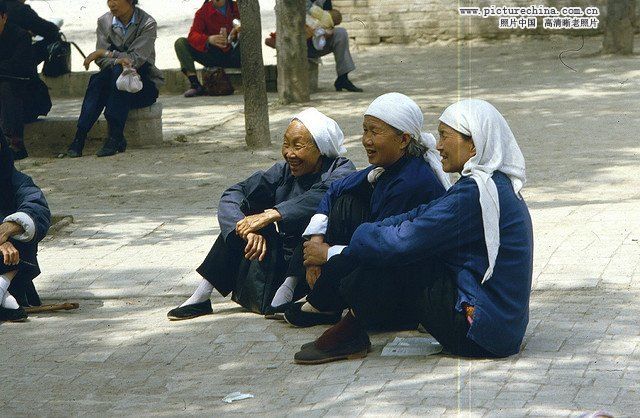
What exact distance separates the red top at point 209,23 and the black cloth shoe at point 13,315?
894cm

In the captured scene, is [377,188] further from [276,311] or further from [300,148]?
[276,311]

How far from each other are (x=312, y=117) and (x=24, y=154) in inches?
254

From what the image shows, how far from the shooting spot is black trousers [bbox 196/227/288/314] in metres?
6.36

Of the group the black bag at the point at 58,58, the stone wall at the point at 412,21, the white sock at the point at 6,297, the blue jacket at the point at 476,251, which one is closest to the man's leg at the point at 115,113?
the black bag at the point at 58,58

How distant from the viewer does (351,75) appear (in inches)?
653

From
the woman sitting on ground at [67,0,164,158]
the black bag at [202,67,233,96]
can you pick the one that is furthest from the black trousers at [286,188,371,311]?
the black bag at [202,67,233,96]

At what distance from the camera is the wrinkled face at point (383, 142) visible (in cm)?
573

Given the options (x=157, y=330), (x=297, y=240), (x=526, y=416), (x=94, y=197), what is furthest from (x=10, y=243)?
(x=94, y=197)

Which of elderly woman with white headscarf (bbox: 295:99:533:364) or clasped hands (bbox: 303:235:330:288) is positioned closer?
elderly woman with white headscarf (bbox: 295:99:533:364)

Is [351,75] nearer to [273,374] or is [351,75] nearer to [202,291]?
[202,291]

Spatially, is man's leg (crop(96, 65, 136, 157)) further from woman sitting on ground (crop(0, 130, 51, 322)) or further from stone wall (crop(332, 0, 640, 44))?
stone wall (crop(332, 0, 640, 44))

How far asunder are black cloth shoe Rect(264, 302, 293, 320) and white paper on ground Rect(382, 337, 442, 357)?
0.77 metres

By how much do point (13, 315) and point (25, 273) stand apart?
0.23m

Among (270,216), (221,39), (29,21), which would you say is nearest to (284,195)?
(270,216)
